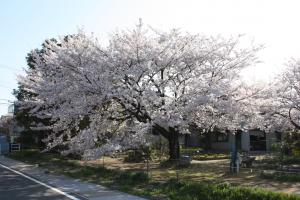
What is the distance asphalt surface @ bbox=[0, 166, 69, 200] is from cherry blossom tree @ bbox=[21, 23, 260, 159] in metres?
3.48

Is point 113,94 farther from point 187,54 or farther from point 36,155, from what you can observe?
point 36,155

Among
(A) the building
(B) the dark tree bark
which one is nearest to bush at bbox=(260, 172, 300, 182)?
(B) the dark tree bark

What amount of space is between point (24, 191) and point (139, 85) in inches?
314

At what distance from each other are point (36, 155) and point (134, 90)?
17515mm

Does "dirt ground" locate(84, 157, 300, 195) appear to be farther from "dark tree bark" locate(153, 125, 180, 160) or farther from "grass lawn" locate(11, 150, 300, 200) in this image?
"dark tree bark" locate(153, 125, 180, 160)

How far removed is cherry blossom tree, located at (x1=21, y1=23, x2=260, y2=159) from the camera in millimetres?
20453

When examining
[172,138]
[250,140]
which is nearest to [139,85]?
[172,138]

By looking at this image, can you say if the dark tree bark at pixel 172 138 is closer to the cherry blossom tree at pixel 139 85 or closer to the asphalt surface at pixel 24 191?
the cherry blossom tree at pixel 139 85

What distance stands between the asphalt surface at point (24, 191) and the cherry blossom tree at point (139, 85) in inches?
137

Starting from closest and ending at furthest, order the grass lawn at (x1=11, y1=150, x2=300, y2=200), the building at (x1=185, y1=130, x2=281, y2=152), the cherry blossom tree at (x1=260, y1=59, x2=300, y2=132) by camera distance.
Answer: the grass lawn at (x1=11, y1=150, x2=300, y2=200) < the cherry blossom tree at (x1=260, y1=59, x2=300, y2=132) < the building at (x1=185, y1=130, x2=281, y2=152)

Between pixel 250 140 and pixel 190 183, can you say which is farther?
pixel 250 140

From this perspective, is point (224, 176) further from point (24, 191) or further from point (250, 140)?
point (250, 140)

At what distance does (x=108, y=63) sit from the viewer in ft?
68.0

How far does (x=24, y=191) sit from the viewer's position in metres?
15.5
